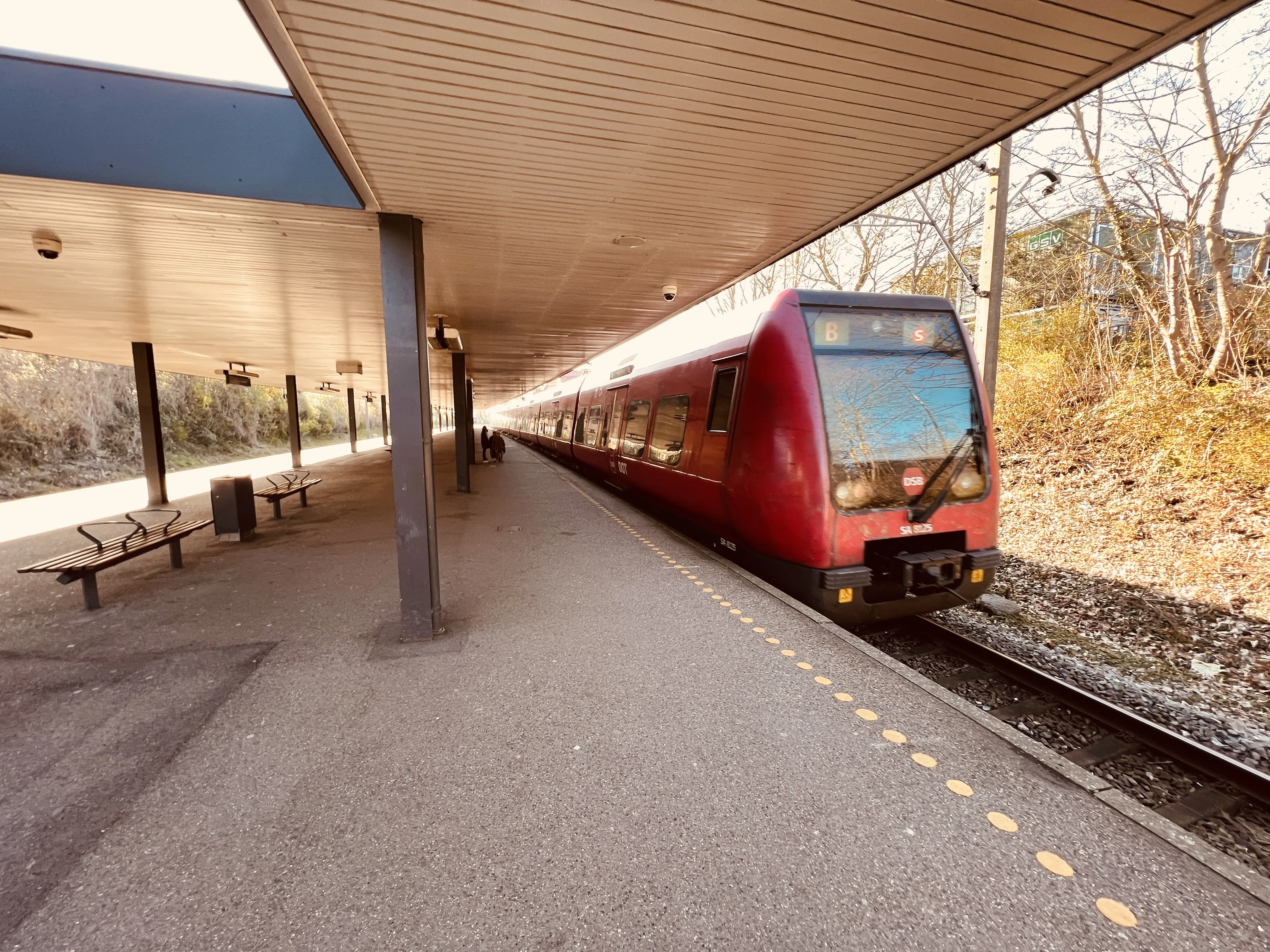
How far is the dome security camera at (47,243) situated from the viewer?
15.8 feet

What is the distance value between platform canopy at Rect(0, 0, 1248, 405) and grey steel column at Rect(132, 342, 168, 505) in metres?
6.66

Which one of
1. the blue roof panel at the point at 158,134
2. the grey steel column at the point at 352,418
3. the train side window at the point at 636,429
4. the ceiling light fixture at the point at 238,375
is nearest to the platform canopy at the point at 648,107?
the blue roof panel at the point at 158,134

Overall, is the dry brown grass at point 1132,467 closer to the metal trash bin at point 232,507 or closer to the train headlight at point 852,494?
the train headlight at point 852,494

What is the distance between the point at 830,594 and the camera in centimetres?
414

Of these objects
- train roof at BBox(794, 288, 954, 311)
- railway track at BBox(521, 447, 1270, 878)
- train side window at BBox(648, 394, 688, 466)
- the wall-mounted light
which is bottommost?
railway track at BBox(521, 447, 1270, 878)

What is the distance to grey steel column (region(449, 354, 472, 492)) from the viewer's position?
1175cm

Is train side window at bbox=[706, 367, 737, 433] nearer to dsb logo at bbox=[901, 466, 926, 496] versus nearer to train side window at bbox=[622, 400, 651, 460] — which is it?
dsb logo at bbox=[901, 466, 926, 496]

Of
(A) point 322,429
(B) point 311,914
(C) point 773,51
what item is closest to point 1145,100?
(C) point 773,51

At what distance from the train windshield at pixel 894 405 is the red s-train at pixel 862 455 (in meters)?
0.01

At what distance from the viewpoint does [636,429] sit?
8.56 meters

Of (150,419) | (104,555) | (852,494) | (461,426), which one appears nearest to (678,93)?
(852,494)

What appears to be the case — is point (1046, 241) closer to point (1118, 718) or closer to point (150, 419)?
point (1118, 718)

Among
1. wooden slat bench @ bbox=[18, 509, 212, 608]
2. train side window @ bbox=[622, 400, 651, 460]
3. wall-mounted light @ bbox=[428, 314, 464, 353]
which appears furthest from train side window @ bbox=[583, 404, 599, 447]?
wooden slat bench @ bbox=[18, 509, 212, 608]

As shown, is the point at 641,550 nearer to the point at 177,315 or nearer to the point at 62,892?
the point at 62,892
